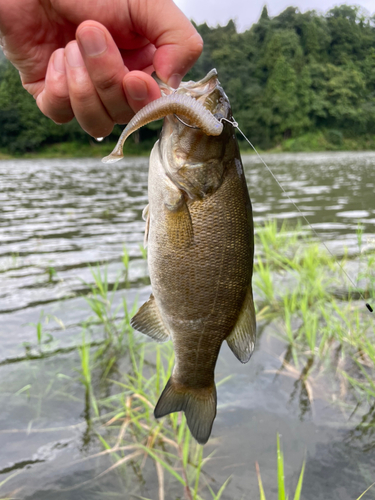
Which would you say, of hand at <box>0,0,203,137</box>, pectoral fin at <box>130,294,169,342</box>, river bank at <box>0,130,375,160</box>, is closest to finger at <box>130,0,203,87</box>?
hand at <box>0,0,203,137</box>

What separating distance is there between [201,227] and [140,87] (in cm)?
60

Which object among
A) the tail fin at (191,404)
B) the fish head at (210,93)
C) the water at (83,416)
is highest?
the fish head at (210,93)

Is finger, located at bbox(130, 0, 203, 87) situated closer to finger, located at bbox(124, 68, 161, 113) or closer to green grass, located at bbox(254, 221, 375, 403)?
finger, located at bbox(124, 68, 161, 113)

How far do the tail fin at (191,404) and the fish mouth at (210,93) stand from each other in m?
1.18

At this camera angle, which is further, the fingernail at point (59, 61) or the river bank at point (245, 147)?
the river bank at point (245, 147)

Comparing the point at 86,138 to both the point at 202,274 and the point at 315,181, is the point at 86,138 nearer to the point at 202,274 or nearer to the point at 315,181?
A: the point at 315,181

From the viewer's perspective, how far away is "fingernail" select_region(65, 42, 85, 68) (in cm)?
149

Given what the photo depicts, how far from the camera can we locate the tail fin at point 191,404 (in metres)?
1.63

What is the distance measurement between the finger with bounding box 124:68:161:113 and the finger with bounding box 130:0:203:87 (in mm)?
66

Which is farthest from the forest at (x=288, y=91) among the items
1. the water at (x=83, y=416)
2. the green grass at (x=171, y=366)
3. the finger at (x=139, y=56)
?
the finger at (x=139, y=56)

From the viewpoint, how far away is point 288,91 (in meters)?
50.0

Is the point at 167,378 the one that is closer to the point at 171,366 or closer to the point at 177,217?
the point at 171,366

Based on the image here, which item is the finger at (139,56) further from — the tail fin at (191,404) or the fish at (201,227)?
the tail fin at (191,404)

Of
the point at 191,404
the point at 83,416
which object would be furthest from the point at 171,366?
the point at 191,404
